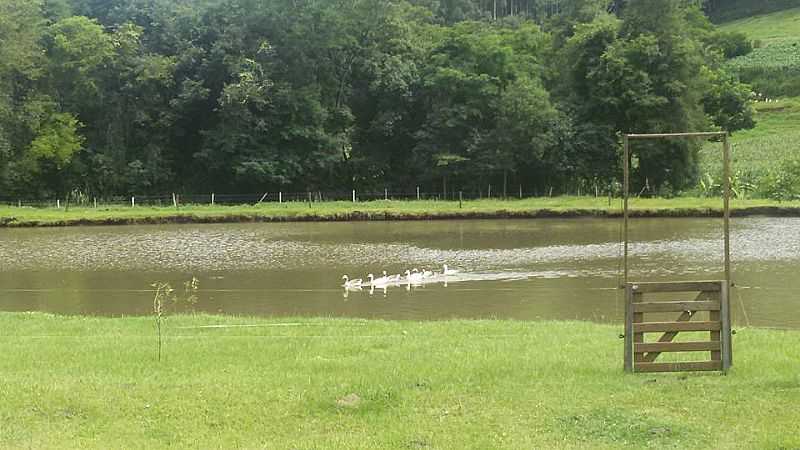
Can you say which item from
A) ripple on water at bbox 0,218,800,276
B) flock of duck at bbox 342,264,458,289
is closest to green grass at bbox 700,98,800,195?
ripple on water at bbox 0,218,800,276

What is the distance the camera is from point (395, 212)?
44719 mm

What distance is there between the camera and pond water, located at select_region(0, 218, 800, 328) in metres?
19.7

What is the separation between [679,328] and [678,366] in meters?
0.47

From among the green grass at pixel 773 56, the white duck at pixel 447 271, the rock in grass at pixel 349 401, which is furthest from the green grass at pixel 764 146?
the rock in grass at pixel 349 401

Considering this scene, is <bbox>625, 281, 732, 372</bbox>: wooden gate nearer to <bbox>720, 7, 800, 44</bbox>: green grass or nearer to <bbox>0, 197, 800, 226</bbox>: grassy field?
<bbox>0, 197, 800, 226</bbox>: grassy field

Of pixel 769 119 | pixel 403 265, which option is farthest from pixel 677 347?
pixel 769 119

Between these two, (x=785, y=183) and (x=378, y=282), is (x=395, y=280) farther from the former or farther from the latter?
(x=785, y=183)

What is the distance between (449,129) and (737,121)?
25.1m

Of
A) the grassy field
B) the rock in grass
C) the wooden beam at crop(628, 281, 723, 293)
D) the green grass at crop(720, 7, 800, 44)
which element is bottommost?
the rock in grass

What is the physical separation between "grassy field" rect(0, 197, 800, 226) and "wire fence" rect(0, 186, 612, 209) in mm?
7401

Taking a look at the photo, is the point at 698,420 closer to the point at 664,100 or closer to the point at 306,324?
the point at 306,324

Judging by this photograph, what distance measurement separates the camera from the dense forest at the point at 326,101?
5375 cm

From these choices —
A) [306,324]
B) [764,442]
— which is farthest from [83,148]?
[764,442]

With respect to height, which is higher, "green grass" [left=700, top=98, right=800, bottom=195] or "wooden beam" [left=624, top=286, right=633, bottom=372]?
"green grass" [left=700, top=98, right=800, bottom=195]
